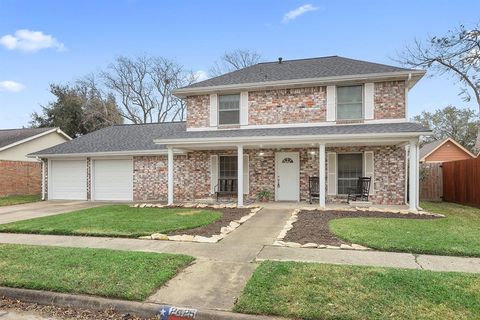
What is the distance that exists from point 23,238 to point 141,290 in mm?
4791

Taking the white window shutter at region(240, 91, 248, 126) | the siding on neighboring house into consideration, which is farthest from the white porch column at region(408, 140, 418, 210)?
the siding on neighboring house

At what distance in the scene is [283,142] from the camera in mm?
12109

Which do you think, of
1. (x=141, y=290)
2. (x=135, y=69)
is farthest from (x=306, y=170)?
(x=135, y=69)

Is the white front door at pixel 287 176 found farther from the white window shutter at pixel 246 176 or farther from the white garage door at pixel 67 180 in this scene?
the white garage door at pixel 67 180

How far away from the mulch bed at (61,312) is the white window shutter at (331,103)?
1097 centimetres

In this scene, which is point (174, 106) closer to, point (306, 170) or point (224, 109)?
point (224, 109)

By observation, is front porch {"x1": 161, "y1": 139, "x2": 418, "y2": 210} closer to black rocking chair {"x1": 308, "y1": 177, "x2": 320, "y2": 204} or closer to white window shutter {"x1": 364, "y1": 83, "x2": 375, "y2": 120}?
black rocking chair {"x1": 308, "y1": 177, "x2": 320, "y2": 204}

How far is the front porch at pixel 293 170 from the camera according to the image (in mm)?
12969

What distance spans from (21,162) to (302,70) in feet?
55.6

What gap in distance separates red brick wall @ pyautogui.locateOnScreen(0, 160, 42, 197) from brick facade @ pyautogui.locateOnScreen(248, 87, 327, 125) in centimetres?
1457

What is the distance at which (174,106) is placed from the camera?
3594 centimetres

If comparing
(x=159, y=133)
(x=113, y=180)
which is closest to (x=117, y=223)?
(x=113, y=180)

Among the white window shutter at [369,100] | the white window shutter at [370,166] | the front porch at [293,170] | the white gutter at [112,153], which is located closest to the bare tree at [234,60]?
the white gutter at [112,153]

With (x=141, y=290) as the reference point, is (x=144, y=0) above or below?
above
